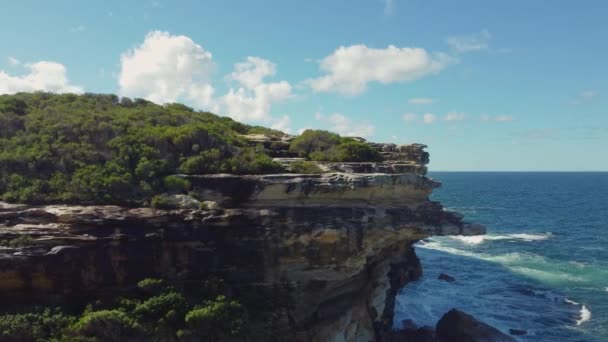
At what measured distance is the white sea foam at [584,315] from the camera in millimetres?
39200

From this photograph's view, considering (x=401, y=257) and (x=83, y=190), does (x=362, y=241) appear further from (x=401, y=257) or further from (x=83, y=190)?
(x=401, y=257)

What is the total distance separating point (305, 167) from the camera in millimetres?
30594

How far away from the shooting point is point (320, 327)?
94.1 ft

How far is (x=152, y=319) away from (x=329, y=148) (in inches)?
703

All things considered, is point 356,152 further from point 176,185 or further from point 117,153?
point 117,153

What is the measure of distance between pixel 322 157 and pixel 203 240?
11565 millimetres

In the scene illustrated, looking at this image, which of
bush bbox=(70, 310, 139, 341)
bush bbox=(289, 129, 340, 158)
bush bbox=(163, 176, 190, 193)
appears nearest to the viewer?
bush bbox=(70, 310, 139, 341)

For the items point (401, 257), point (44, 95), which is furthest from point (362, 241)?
point (44, 95)

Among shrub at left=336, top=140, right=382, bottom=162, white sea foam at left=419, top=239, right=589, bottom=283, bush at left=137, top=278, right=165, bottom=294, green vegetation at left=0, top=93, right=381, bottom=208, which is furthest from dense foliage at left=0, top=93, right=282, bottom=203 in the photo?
white sea foam at left=419, top=239, right=589, bottom=283

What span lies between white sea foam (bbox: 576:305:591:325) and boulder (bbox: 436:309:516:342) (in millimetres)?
8852

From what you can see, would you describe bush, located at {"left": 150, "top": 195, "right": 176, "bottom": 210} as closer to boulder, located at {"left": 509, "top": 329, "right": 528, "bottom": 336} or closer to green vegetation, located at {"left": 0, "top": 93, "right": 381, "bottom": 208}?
green vegetation, located at {"left": 0, "top": 93, "right": 381, "bottom": 208}

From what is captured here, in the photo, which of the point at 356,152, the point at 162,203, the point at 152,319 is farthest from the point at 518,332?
the point at 162,203

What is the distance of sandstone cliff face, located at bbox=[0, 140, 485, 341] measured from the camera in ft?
77.9

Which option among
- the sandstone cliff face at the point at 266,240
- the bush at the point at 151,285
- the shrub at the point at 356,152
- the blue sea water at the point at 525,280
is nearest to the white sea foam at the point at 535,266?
the blue sea water at the point at 525,280
